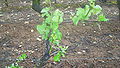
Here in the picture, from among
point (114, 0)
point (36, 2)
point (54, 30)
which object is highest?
point (54, 30)

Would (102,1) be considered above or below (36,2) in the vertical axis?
below

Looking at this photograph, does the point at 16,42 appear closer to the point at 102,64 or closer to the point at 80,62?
the point at 80,62

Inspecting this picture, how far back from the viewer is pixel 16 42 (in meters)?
4.09

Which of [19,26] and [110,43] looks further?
[19,26]

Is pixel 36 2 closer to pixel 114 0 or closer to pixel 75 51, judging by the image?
pixel 75 51

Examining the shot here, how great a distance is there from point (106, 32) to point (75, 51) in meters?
1.17

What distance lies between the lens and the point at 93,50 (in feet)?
12.3

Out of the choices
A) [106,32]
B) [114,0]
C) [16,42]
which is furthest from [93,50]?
[114,0]

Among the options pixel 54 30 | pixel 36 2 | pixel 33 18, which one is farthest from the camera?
pixel 33 18

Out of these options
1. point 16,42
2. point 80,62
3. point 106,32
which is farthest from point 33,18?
point 80,62

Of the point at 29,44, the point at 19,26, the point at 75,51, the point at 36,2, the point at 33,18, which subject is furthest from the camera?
the point at 33,18

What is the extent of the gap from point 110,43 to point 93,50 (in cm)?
50

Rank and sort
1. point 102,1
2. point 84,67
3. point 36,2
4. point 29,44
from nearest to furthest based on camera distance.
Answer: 1. point 84,67
2. point 29,44
3. point 36,2
4. point 102,1

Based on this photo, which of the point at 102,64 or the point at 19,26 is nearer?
the point at 102,64
